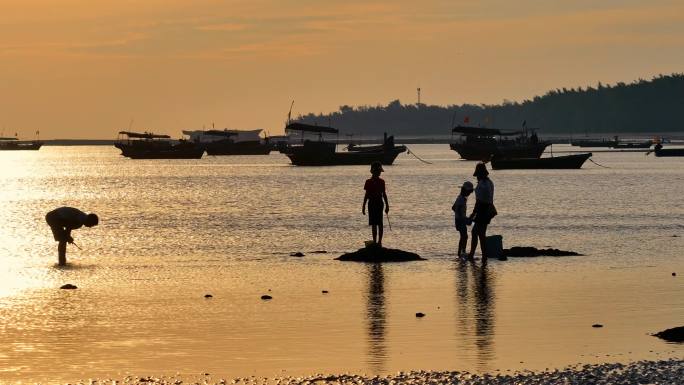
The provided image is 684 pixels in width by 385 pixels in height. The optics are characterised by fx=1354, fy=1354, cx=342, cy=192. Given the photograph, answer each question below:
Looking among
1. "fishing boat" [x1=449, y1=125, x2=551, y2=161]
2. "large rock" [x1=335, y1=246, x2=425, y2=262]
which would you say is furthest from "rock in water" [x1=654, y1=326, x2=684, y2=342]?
"fishing boat" [x1=449, y1=125, x2=551, y2=161]

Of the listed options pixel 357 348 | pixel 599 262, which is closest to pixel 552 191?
pixel 599 262

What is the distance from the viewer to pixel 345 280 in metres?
23.9

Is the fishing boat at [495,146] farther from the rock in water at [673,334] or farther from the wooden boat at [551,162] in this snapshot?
the rock in water at [673,334]

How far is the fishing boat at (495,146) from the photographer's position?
483 feet

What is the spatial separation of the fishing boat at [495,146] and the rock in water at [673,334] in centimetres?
12104

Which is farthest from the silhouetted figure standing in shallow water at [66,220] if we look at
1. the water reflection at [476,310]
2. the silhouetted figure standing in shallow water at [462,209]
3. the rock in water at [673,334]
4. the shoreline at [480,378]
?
the rock in water at [673,334]

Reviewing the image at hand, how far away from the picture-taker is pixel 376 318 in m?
18.6

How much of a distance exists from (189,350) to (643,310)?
6849mm

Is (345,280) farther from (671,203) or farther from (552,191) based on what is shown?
(552,191)

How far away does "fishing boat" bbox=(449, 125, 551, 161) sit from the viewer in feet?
483

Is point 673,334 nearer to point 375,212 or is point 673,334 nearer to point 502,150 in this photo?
point 375,212

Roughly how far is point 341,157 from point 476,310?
124 metres

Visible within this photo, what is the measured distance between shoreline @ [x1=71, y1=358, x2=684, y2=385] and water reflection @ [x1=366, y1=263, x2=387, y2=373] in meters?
0.61

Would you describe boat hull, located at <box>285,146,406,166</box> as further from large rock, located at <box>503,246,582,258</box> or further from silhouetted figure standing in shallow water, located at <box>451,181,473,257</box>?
silhouetted figure standing in shallow water, located at <box>451,181,473,257</box>
